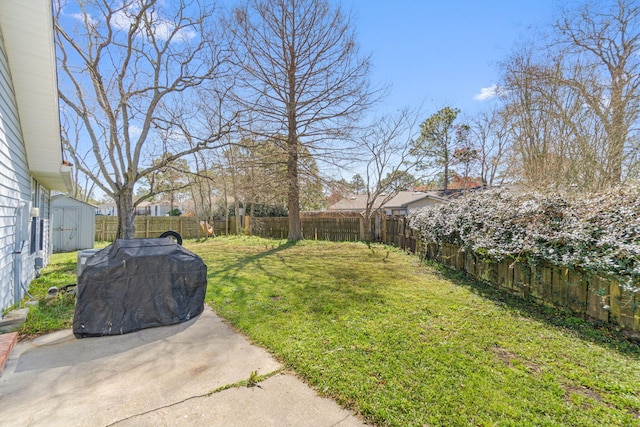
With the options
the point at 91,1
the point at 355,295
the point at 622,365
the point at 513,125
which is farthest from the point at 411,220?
the point at 91,1

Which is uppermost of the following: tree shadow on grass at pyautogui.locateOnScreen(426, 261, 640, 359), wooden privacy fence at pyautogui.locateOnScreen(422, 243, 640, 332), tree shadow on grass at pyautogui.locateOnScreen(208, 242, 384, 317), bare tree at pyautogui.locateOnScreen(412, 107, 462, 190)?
bare tree at pyautogui.locateOnScreen(412, 107, 462, 190)

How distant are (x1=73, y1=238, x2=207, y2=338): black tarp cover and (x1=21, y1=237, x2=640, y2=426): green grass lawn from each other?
0.64 metres

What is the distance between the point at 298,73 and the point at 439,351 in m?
12.2

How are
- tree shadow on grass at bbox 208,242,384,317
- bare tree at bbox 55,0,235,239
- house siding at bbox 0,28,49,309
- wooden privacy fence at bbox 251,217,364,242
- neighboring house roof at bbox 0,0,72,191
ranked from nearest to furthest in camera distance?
neighboring house roof at bbox 0,0,72,191, house siding at bbox 0,28,49,309, tree shadow on grass at bbox 208,242,384,317, bare tree at bbox 55,0,235,239, wooden privacy fence at bbox 251,217,364,242

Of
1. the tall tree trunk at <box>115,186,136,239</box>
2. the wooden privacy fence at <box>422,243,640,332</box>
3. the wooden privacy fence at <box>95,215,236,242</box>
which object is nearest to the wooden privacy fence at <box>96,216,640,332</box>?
the wooden privacy fence at <box>422,243,640,332</box>

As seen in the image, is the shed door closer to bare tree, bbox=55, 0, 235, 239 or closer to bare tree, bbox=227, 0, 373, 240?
bare tree, bbox=55, 0, 235, 239

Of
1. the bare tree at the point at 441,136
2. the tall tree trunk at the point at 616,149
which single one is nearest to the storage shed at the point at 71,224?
the tall tree trunk at the point at 616,149

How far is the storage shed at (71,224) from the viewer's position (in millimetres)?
11414

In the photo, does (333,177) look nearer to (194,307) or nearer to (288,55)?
(288,55)

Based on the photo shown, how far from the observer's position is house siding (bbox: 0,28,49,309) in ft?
13.0

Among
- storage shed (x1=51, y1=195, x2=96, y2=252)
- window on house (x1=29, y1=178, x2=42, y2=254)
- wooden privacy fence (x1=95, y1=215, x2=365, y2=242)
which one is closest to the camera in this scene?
window on house (x1=29, y1=178, x2=42, y2=254)

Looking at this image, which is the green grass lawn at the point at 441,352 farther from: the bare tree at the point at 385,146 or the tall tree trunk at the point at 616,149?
the bare tree at the point at 385,146

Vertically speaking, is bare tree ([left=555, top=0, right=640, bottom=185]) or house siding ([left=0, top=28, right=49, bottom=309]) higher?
bare tree ([left=555, top=0, right=640, bottom=185])

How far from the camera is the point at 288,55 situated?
40.6 feet
